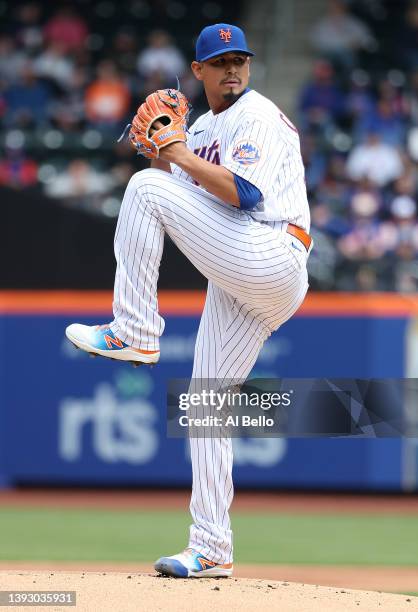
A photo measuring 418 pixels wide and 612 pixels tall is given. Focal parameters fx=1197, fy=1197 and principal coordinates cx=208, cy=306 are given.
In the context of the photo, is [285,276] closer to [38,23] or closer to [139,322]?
[139,322]

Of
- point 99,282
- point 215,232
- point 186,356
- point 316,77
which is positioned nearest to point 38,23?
point 316,77

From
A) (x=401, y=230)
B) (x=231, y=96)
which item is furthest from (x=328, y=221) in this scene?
(x=231, y=96)

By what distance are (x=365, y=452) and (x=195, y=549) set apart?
4.79 m

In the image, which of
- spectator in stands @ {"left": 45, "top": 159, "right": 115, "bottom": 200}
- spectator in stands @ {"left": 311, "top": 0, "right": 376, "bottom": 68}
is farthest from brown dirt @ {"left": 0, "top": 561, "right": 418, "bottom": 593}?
spectator in stands @ {"left": 311, "top": 0, "right": 376, "bottom": 68}

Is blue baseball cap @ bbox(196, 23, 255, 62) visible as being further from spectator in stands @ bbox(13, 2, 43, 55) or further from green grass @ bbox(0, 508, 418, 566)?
spectator in stands @ bbox(13, 2, 43, 55)

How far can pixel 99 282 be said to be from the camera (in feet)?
32.7

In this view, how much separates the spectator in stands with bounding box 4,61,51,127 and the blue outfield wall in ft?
8.93

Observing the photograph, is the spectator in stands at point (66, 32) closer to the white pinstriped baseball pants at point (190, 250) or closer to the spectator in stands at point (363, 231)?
the spectator in stands at point (363, 231)

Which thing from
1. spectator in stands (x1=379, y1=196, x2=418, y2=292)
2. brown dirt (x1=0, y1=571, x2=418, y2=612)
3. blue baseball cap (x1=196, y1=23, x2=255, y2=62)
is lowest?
brown dirt (x1=0, y1=571, x2=418, y2=612)

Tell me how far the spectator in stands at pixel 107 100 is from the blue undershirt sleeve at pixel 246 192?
745cm

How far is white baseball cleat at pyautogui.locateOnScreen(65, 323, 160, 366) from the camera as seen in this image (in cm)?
435

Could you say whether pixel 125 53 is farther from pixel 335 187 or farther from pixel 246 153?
pixel 246 153

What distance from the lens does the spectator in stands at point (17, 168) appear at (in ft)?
36.2

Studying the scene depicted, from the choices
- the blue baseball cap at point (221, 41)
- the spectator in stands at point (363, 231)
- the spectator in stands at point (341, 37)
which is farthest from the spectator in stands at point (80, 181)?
the blue baseball cap at point (221, 41)
